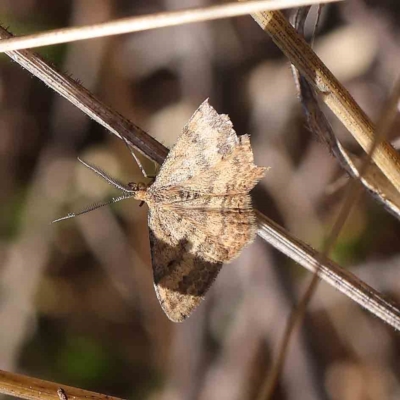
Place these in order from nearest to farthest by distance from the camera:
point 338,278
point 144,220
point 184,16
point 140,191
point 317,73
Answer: point 184,16, point 317,73, point 338,278, point 140,191, point 144,220

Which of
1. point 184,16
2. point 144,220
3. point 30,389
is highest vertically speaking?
point 144,220

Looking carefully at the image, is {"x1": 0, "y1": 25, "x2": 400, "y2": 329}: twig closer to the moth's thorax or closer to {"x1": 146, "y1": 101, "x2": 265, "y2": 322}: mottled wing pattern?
{"x1": 146, "y1": 101, "x2": 265, "y2": 322}: mottled wing pattern

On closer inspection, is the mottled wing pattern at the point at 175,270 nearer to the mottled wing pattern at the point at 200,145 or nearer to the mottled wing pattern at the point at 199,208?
the mottled wing pattern at the point at 199,208

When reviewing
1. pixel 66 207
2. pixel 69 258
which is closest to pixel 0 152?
pixel 66 207

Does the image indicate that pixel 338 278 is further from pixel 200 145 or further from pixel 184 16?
pixel 184 16

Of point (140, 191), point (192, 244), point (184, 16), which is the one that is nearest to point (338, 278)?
point (192, 244)

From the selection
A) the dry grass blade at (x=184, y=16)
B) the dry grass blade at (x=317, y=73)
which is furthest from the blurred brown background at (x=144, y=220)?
the dry grass blade at (x=184, y=16)

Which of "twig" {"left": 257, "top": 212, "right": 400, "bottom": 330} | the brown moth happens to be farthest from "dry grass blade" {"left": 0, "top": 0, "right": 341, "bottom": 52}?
"twig" {"left": 257, "top": 212, "right": 400, "bottom": 330}
